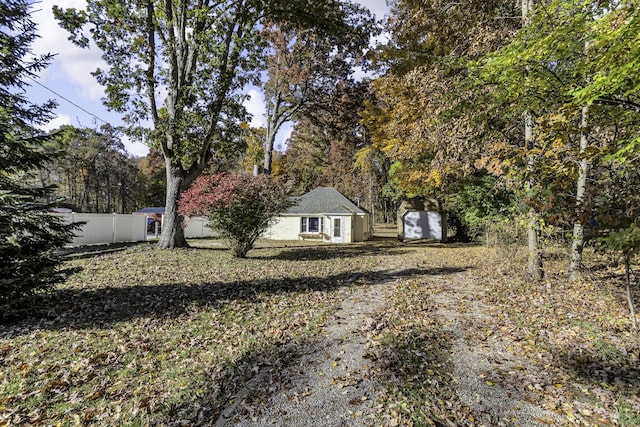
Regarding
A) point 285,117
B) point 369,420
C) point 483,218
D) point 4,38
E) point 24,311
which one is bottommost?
point 369,420


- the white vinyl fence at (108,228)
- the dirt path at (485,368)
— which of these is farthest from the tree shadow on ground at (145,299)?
the white vinyl fence at (108,228)

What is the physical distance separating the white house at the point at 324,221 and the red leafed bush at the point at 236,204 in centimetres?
1033

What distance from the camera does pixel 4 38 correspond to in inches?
243

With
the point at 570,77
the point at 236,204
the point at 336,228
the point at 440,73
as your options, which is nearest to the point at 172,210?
the point at 236,204

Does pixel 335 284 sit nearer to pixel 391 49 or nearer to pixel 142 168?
pixel 391 49

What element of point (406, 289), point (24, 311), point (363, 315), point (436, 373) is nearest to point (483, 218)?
point (406, 289)

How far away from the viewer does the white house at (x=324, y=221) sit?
77.7 feet

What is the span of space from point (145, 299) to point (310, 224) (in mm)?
18245

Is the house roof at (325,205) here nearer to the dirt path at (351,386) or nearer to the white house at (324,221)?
the white house at (324,221)

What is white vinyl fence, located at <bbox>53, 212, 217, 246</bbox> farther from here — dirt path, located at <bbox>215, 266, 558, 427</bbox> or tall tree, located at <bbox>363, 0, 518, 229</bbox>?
dirt path, located at <bbox>215, 266, 558, 427</bbox>

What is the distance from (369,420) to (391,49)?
15.0 m

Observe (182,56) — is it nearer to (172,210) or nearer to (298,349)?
(172,210)

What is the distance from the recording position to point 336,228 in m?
23.8

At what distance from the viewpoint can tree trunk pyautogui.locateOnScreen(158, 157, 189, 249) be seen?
14.2 metres
